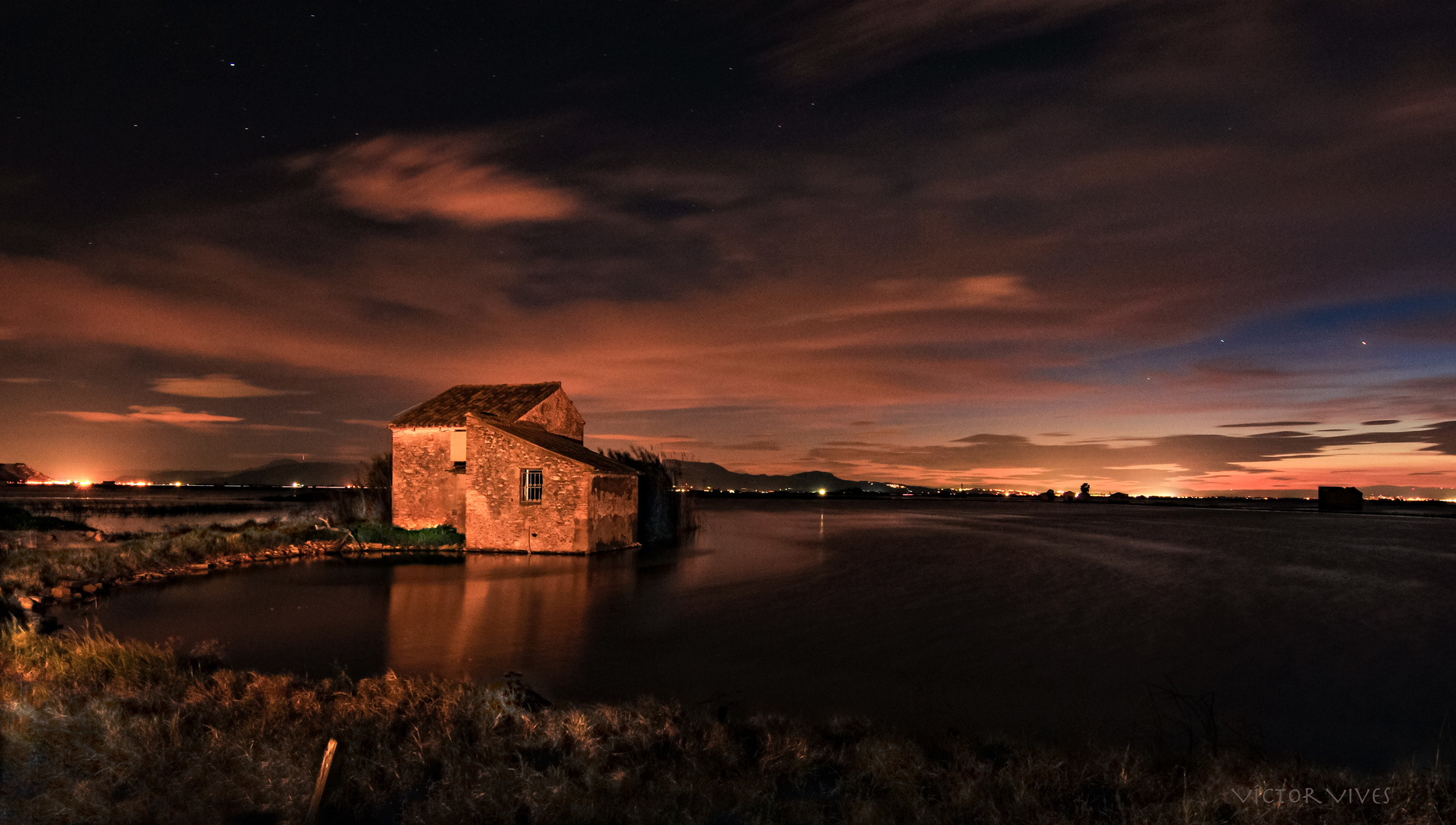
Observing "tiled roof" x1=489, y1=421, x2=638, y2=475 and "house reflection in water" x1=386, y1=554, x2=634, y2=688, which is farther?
"tiled roof" x1=489, y1=421, x2=638, y2=475

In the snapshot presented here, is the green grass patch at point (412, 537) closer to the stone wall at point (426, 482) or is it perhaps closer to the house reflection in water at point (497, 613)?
the stone wall at point (426, 482)

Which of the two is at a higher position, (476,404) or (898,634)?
(476,404)

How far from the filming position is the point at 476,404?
34.4 meters

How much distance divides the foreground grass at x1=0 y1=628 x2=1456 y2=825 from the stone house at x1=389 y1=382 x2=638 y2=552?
1905 centimetres

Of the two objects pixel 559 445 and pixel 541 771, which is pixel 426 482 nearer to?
pixel 559 445

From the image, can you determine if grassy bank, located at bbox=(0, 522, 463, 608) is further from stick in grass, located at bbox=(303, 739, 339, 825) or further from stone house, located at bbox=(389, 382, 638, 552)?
stick in grass, located at bbox=(303, 739, 339, 825)

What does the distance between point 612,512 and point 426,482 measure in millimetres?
8546

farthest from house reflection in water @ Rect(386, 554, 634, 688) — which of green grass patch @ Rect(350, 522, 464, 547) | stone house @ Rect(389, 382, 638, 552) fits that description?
green grass patch @ Rect(350, 522, 464, 547)

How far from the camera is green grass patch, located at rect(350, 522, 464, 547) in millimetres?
29938

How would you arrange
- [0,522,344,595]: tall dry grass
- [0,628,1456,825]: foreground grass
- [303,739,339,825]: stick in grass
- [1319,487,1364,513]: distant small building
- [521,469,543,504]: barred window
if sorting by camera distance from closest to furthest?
[303,739,339,825]: stick in grass → [0,628,1456,825]: foreground grass → [0,522,344,595]: tall dry grass → [521,469,543,504]: barred window → [1319,487,1364,513]: distant small building

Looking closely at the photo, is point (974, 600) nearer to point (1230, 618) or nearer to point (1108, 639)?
point (1108, 639)

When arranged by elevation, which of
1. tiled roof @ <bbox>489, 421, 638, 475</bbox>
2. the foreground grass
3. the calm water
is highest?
tiled roof @ <bbox>489, 421, 638, 475</bbox>

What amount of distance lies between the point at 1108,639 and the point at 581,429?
28.2m

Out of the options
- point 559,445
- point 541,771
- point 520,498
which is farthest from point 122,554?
point 541,771
